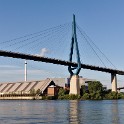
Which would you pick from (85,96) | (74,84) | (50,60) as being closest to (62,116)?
(50,60)

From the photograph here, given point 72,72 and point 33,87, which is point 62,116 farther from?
point 33,87

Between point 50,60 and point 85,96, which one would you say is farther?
point 85,96

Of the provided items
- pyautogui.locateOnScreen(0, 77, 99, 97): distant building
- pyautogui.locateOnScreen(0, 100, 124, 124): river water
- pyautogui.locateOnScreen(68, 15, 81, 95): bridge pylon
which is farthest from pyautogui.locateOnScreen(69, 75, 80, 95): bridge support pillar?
pyautogui.locateOnScreen(0, 100, 124, 124): river water

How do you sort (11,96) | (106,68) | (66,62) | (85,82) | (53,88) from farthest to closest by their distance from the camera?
1. (85,82)
2. (11,96)
3. (53,88)
4. (106,68)
5. (66,62)

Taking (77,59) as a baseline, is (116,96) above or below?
below

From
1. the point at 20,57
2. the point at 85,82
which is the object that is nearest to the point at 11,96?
the point at 85,82

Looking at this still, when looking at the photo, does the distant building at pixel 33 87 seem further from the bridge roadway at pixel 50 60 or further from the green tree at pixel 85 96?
the bridge roadway at pixel 50 60

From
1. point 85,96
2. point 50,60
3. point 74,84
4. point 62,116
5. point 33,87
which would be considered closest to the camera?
point 62,116

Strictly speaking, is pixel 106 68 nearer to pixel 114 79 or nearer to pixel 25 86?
pixel 114 79

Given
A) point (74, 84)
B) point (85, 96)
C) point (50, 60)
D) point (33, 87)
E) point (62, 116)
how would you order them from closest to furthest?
point (62, 116), point (50, 60), point (74, 84), point (85, 96), point (33, 87)

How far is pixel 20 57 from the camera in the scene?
93.1 m

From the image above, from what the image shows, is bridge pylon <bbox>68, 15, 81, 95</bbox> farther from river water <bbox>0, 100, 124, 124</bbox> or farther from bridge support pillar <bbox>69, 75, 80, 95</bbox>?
river water <bbox>0, 100, 124, 124</bbox>

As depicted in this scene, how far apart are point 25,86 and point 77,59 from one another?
62817mm

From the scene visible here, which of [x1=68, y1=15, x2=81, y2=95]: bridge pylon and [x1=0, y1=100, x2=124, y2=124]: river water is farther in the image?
[x1=68, y1=15, x2=81, y2=95]: bridge pylon
